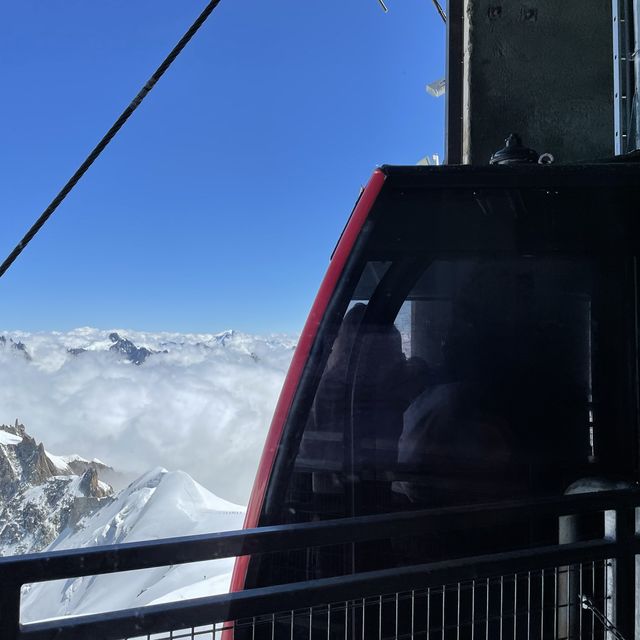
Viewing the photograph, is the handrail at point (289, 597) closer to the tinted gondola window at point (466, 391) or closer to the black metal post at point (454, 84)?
the tinted gondola window at point (466, 391)

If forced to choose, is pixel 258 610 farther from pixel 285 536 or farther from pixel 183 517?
pixel 183 517

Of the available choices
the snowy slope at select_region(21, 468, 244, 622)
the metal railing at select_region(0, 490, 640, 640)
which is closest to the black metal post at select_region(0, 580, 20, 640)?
the metal railing at select_region(0, 490, 640, 640)

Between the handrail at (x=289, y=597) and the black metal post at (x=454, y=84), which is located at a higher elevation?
the black metal post at (x=454, y=84)

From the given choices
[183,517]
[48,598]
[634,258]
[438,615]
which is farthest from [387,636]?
[48,598]

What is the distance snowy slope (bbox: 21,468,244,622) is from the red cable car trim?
695 inches

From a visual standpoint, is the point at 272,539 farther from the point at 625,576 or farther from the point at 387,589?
the point at 625,576

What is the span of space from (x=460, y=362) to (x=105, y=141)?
1.86 m

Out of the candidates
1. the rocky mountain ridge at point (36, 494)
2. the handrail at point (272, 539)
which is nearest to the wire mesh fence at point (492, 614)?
the handrail at point (272, 539)

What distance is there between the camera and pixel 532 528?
1762 millimetres

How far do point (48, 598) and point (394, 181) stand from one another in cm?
10779

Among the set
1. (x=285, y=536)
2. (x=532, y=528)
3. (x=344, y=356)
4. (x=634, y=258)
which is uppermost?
(x=634, y=258)

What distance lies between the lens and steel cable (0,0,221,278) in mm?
2457

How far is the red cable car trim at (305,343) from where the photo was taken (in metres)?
1.66

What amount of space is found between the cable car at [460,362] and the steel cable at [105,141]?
1443mm
